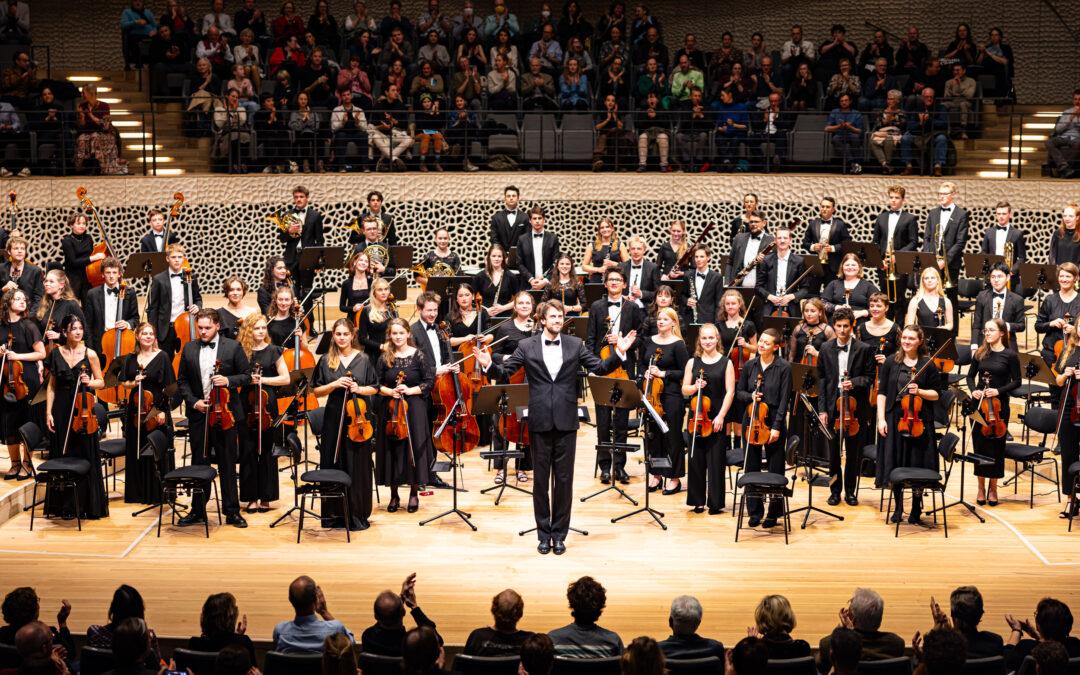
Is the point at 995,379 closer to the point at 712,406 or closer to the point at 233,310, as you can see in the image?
the point at 712,406

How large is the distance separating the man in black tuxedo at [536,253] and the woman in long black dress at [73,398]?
4738mm

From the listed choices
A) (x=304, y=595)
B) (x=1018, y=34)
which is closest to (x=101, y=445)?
(x=304, y=595)

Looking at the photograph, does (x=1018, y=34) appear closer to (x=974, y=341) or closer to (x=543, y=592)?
(x=974, y=341)

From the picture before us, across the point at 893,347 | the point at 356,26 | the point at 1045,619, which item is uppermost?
A: the point at 356,26

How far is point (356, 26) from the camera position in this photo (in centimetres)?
1723

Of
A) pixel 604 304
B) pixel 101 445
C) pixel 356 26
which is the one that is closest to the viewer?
pixel 101 445

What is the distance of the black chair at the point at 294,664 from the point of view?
556 centimetres

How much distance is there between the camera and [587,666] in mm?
5473

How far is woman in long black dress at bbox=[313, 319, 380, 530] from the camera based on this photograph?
29.5 ft

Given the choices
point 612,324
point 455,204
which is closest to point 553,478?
point 612,324

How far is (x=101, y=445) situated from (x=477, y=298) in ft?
11.1

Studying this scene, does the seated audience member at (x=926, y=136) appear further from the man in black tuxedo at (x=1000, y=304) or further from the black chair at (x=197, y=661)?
the black chair at (x=197, y=661)

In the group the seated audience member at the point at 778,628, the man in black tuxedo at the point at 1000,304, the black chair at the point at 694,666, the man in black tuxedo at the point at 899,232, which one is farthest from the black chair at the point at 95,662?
the man in black tuxedo at the point at 899,232

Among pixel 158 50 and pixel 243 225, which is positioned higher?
pixel 158 50
